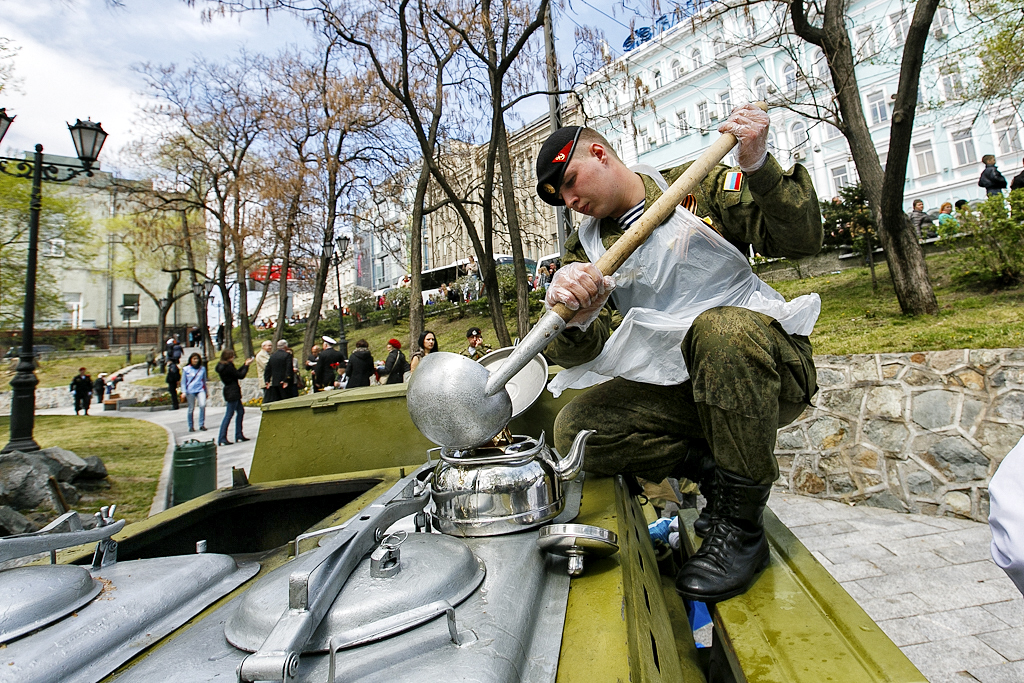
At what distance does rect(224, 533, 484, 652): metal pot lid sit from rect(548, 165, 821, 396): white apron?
3.26 feet

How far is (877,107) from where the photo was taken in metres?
25.7

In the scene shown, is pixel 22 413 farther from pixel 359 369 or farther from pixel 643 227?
pixel 643 227

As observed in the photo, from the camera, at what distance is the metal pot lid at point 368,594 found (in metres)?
0.84

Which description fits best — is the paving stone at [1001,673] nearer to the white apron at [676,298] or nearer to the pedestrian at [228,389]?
the white apron at [676,298]

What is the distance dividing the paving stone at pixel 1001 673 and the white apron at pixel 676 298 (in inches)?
91.3

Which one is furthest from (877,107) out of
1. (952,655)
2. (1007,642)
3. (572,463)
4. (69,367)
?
(69,367)

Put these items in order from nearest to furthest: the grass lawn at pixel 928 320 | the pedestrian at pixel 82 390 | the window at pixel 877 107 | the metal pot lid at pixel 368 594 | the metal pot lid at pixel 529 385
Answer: the metal pot lid at pixel 368 594, the metal pot lid at pixel 529 385, the grass lawn at pixel 928 320, the pedestrian at pixel 82 390, the window at pixel 877 107

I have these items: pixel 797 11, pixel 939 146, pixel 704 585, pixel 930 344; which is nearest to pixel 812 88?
pixel 797 11

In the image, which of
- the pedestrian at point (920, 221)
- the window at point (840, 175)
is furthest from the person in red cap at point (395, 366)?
the window at point (840, 175)

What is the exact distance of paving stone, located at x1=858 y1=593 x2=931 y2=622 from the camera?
11.6 feet

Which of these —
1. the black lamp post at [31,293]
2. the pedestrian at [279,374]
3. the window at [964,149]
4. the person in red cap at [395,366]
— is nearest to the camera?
the black lamp post at [31,293]

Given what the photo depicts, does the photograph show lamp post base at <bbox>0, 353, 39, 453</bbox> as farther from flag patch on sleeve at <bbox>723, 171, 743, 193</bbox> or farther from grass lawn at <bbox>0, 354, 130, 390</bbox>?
grass lawn at <bbox>0, 354, 130, 390</bbox>

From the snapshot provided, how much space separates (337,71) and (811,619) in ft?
50.6

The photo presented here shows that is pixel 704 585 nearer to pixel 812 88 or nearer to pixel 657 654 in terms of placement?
pixel 657 654
